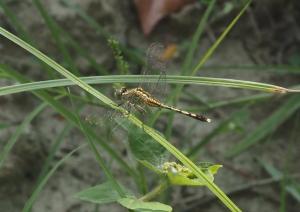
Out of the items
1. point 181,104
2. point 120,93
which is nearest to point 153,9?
point 181,104

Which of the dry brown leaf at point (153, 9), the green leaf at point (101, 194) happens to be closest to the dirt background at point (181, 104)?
the dry brown leaf at point (153, 9)

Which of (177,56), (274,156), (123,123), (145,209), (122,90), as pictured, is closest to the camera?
(145,209)

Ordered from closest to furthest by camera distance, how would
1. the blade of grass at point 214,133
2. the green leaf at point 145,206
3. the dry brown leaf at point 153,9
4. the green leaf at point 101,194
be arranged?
the green leaf at point 145,206, the green leaf at point 101,194, the blade of grass at point 214,133, the dry brown leaf at point 153,9

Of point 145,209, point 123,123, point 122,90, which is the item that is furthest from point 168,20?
point 145,209

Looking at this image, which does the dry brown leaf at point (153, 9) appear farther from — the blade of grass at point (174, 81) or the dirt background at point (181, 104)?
the blade of grass at point (174, 81)

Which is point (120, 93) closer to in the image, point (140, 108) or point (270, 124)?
point (140, 108)

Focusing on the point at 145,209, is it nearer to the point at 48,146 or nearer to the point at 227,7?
the point at 48,146
